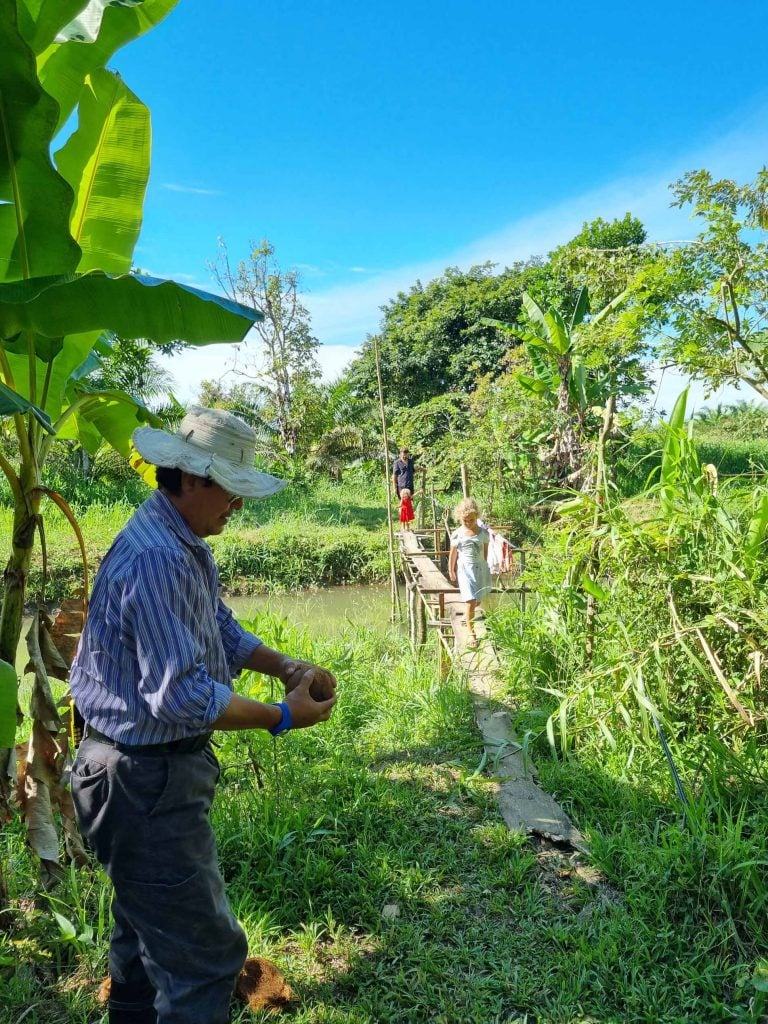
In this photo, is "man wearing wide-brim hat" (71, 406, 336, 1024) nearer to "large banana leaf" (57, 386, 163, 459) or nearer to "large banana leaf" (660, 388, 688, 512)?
"large banana leaf" (57, 386, 163, 459)

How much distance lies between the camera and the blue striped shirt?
1557 millimetres

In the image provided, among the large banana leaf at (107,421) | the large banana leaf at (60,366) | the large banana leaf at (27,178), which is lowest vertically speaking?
the large banana leaf at (107,421)

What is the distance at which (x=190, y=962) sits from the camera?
1.66 meters

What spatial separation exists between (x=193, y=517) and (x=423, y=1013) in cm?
164

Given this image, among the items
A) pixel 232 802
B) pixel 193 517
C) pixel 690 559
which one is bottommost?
pixel 232 802

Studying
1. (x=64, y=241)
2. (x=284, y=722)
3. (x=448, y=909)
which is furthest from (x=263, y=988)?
(x=64, y=241)

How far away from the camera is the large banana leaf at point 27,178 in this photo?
186cm

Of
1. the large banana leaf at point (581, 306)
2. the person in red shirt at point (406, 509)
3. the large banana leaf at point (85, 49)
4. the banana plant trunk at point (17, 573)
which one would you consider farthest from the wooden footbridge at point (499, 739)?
the large banana leaf at point (581, 306)

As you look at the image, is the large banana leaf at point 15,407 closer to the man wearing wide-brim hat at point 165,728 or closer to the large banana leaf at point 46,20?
the man wearing wide-brim hat at point 165,728

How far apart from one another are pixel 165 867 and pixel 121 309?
1447 mm

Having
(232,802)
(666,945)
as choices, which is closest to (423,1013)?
(666,945)

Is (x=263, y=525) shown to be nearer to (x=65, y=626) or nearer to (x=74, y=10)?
(x=65, y=626)

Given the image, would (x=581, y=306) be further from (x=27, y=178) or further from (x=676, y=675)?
(x=27, y=178)

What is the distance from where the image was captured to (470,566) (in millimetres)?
6227
